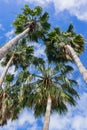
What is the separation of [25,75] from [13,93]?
6.62ft

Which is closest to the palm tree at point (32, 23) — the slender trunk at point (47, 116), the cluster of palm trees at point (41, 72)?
the cluster of palm trees at point (41, 72)

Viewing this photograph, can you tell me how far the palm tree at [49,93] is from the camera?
76.8 ft

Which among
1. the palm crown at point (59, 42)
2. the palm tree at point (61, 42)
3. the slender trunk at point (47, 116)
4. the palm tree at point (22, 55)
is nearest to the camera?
the slender trunk at point (47, 116)

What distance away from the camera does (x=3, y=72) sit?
26.4 m

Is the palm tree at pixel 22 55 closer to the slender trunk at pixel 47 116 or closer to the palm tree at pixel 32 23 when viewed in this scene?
the palm tree at pixel 32 23

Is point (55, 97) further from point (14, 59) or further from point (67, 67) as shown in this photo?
point (14, 59)

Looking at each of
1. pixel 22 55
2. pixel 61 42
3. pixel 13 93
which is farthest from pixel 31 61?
pixel 61 42

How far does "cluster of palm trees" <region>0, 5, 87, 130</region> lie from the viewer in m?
23.6

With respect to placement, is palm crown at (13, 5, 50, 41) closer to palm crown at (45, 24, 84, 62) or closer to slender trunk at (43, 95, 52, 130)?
palm crown at (45, 24, 84, 62)

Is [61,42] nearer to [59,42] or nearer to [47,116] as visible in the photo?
[59,42]

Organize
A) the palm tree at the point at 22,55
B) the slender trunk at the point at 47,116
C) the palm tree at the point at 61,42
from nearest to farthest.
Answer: the slender trunk at the point at 47,116
the palm tree at the point at 61,42
the palm tree at the point at 22,55

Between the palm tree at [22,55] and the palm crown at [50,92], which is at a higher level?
the palm tree at [22,55]

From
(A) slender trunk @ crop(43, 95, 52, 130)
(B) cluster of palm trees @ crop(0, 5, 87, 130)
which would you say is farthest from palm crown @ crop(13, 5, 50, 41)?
(A) slender trunk @ crop(43, 95, 52, 130)

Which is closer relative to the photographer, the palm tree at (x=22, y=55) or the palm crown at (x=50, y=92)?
the palm crown at (x=50, y=92)
